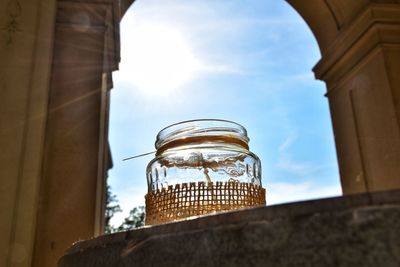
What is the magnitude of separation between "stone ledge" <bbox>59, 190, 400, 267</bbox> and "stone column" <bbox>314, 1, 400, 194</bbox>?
4.45m

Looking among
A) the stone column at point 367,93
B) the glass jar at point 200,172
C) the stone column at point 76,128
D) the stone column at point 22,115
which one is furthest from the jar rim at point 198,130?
the stone column at point 367,93

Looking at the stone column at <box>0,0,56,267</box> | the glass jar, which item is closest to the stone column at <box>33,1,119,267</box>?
the stone column at <box>0,0,56,267</box>

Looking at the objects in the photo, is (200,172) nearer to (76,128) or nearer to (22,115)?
(22,115)

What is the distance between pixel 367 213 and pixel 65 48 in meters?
3.98

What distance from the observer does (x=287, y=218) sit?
841 millimetres

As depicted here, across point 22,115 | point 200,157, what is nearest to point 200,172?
point 200,157

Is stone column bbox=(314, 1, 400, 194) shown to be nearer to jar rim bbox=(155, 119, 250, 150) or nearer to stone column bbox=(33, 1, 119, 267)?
stone column bbox=(33, 1, 119, 267)

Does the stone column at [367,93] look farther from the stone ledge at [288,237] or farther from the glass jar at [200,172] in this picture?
the stone ledge at [288,237]

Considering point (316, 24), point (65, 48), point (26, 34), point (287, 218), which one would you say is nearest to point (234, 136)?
point (287, 218)

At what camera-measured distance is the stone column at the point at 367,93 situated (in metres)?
5.08

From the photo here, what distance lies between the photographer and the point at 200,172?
1.64 metres

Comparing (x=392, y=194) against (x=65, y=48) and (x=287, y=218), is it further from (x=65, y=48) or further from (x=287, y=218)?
(x=65, y=48)

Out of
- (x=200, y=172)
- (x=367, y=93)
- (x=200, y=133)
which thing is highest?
(x=367, y=93)

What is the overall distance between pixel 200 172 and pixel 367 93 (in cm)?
447
